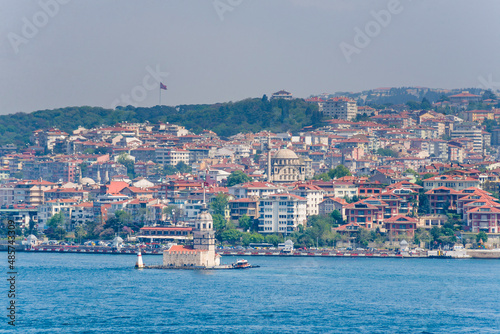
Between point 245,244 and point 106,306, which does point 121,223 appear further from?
point 106,306

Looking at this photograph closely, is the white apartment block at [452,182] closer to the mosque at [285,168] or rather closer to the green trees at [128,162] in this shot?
the mosque at [285,168]

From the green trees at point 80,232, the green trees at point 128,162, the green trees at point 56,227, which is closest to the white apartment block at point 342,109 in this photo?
the green trees at point 128,162

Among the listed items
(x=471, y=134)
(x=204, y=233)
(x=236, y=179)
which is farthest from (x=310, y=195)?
(x=471, y=134)

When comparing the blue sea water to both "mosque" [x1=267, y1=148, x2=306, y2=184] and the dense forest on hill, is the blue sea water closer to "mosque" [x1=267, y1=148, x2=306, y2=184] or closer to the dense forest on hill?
"mosque" [x1=267, y1=148, x2=306, y2=184]

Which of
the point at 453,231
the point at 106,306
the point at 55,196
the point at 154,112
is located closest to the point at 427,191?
the point at 453,231

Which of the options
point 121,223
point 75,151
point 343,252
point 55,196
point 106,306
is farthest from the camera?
point 75,151

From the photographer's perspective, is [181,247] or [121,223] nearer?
[181,247]
